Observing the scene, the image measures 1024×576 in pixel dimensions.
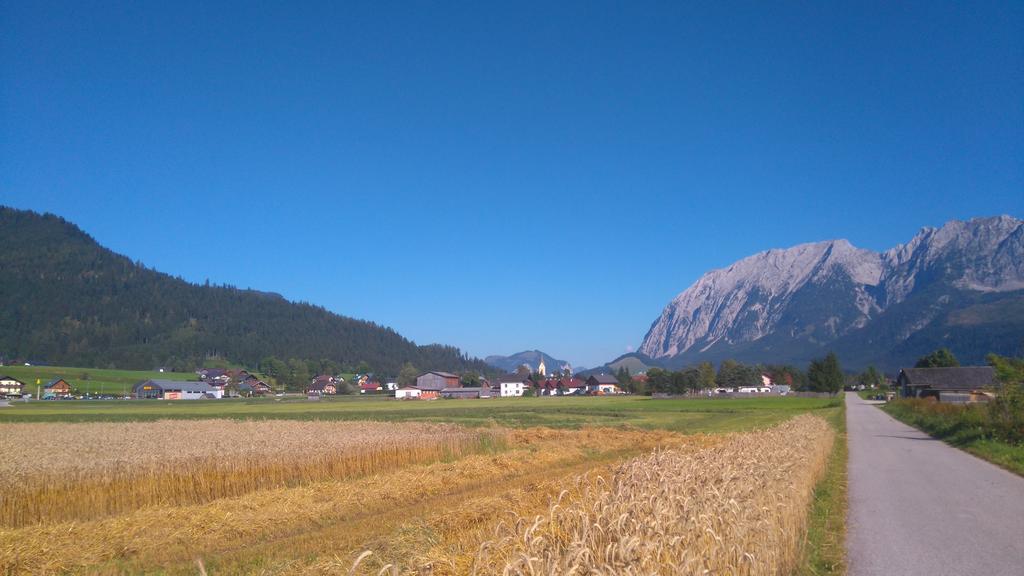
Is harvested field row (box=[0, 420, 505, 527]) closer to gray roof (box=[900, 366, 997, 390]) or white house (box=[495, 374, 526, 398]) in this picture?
gray roof (box=[900, 366, 997, 390])

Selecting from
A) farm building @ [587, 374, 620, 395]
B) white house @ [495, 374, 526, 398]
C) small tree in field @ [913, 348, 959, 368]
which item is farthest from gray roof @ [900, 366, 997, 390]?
white house @ [495, 374, 526, 398]

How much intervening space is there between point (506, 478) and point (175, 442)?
11.8 meters

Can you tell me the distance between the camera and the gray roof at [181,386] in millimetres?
131375

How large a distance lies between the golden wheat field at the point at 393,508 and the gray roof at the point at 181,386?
11690cm

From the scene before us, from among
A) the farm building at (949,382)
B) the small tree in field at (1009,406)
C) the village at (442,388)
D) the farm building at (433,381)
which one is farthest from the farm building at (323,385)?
the small tree in field at (1009,406)

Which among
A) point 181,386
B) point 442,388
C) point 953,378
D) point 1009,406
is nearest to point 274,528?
point 1009,406

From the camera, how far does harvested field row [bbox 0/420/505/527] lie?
554 inches

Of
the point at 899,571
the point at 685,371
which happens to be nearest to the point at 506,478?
the point at 899,571

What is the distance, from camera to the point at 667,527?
5820mm

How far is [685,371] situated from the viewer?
151m

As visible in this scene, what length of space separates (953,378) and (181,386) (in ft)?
448

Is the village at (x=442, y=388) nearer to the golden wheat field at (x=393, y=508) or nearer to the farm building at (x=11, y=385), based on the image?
the farm building at (x=11, y=385)

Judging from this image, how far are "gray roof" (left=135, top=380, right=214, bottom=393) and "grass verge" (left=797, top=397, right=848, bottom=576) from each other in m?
137

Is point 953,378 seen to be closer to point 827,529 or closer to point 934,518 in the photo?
point 934,518
